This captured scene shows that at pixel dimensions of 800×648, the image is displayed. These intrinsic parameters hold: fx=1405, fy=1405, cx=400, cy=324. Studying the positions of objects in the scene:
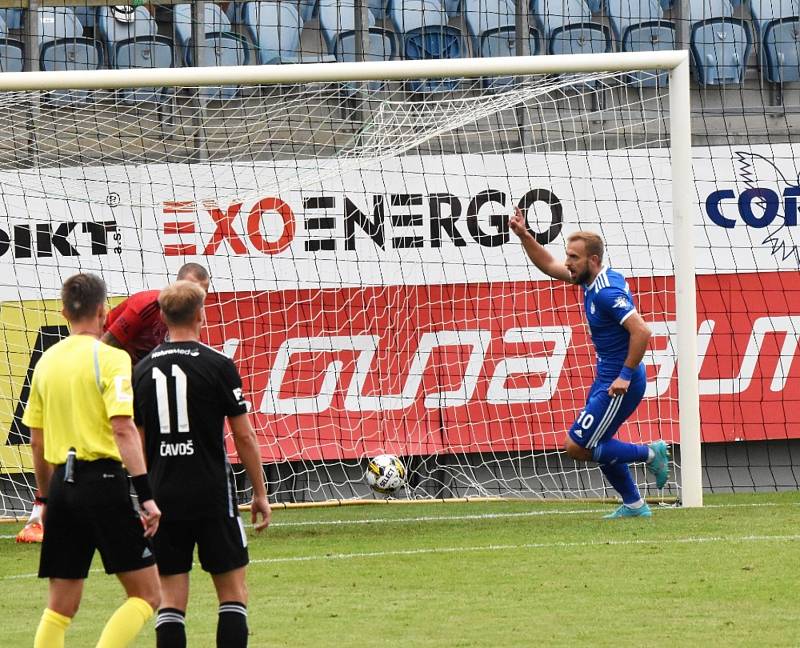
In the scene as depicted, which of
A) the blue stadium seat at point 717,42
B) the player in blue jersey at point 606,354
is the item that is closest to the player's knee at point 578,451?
the player in blue jersey at point 606,354

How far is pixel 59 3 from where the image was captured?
16.0m

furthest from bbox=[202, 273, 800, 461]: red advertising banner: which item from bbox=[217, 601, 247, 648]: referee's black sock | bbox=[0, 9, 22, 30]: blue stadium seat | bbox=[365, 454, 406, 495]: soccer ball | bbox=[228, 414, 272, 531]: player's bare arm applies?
bbox=[217, 601, 247, 648]: referee's black sock

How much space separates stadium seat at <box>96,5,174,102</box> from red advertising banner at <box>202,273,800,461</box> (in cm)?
437

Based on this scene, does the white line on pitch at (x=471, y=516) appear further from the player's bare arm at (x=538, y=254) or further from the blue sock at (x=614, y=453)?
the player's bare arm at (x=538, y=254)

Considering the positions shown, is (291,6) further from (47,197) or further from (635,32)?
(47,197)

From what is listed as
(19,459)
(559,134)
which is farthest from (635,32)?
(19,459)

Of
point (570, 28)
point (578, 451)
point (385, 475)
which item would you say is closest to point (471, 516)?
point (385, 475)

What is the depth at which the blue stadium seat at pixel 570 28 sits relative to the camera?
16047 mm

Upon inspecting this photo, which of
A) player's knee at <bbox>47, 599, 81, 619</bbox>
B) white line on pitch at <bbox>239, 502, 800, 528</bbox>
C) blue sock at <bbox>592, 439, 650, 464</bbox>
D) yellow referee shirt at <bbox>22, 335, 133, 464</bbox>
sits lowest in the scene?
white line on pitch at <bbox>239, 502, 800, 528</bbox>

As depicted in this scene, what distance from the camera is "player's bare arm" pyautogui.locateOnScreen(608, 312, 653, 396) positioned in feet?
30.7

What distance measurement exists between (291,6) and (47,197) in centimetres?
514

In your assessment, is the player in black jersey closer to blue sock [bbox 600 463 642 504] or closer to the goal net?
blue sock [bbox 600 463 642 504]

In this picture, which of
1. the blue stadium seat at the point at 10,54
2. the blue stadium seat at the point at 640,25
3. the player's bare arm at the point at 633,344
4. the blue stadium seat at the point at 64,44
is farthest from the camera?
the blue stadium seat at the point at 640,25

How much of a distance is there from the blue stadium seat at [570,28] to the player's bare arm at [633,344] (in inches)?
287
